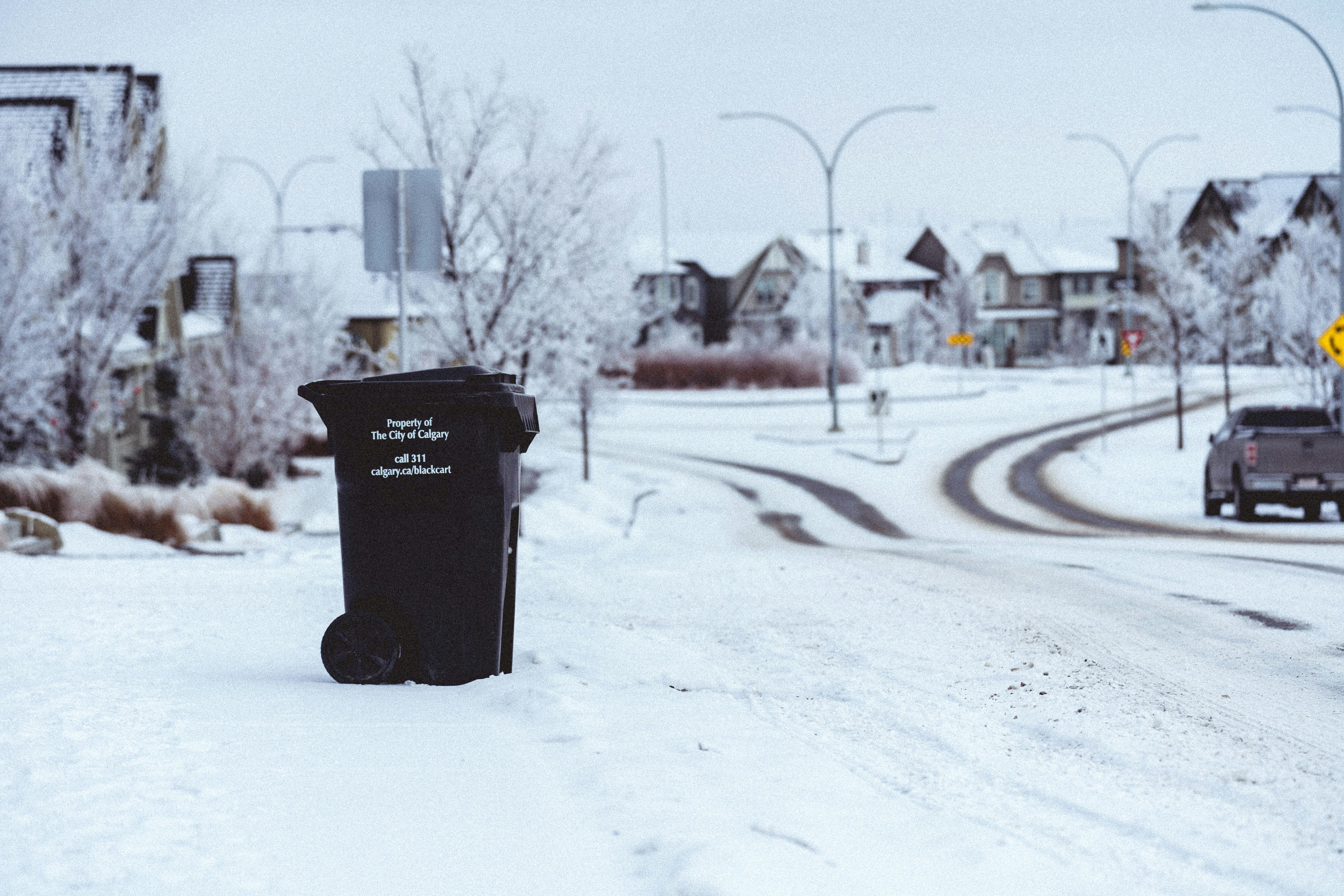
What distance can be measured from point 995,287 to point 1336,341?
69.4 metres

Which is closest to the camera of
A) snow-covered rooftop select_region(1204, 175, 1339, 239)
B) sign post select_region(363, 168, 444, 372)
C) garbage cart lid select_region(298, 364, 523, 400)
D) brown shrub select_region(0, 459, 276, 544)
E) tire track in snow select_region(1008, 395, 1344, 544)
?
garbage cart lid select_region(298, 364, 523, 400)

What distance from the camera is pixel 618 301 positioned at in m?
25.5

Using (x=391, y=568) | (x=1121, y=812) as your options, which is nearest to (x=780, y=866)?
(x=1121, y=812)

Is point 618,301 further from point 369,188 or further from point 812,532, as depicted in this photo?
point 369,188

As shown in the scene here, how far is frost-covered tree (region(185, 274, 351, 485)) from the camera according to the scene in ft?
96.5

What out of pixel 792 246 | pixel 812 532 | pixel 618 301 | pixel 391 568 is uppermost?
pixel 792 246

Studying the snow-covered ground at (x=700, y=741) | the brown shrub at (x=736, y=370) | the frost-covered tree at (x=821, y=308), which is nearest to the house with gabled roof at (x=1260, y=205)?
the frost-covered tree at (x=821, y=308)

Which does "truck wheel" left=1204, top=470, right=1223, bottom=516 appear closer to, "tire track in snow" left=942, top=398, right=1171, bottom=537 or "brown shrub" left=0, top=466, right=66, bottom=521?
"tire track in snow" left=942, top=398, right=1171, bottom=537

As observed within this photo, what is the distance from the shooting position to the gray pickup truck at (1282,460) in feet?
68.2

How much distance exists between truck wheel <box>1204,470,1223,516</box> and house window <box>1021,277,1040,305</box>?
69.1 meters

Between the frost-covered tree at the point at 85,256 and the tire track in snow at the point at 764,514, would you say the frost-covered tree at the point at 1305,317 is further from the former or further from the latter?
the frost-covered tree at the point at 85,256

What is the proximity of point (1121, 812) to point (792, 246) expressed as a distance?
77.8m

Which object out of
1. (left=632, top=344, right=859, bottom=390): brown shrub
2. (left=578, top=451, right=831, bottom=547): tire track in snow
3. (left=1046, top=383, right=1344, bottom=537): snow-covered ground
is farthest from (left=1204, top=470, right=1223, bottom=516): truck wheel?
(left=632, top=344, right=859, bottom=390): brown shrub

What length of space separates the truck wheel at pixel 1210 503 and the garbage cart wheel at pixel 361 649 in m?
18.9
